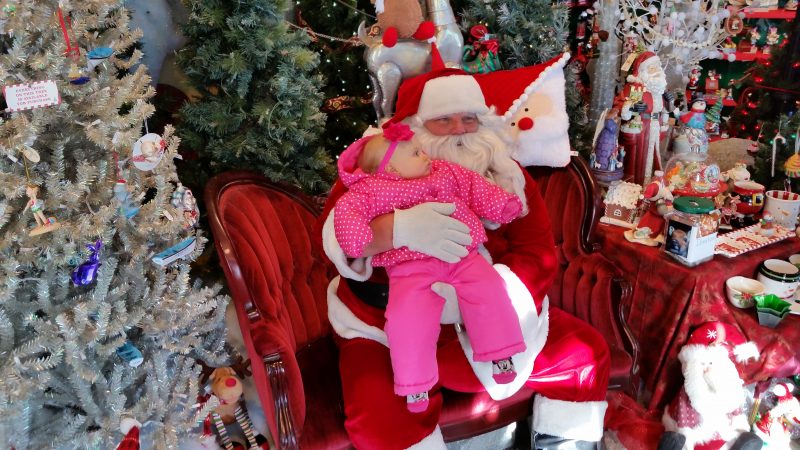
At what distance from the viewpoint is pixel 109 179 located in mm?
1533

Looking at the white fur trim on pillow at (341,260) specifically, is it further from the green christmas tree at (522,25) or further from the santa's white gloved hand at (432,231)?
the green christmas tree at (522,25)

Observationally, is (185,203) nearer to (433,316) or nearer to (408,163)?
(408,163)

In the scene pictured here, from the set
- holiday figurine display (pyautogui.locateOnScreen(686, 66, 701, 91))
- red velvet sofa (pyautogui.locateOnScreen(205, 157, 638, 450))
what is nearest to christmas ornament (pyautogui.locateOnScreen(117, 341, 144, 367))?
red velvet sofa (pyautogui.locateOnScreen(205, 157, 638, 450))

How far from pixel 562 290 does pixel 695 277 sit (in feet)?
1.47

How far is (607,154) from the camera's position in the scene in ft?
7.97

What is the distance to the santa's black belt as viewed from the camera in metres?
1.66

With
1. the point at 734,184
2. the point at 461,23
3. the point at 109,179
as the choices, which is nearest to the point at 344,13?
the point at 461,23

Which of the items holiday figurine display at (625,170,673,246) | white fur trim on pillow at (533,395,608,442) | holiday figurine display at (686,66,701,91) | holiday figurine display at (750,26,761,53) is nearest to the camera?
white fur trim on pillow at (533,395,608,442)

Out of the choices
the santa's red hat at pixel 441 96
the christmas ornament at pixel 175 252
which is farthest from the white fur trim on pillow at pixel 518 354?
the christmas ornament at pixel 175 252

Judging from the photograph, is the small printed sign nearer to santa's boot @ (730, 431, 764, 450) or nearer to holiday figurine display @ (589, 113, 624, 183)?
holiday figurine display @ (589, 113, 624, 183)

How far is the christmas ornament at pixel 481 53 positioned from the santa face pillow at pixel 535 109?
1.77ft

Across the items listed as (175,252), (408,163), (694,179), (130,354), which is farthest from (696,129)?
(130,354)

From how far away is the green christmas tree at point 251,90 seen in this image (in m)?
1.99

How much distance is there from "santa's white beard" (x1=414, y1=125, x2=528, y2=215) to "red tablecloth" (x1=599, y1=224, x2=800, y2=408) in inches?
27.2
